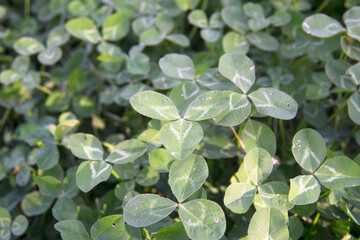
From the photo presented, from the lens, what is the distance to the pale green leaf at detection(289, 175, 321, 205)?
0.97 m

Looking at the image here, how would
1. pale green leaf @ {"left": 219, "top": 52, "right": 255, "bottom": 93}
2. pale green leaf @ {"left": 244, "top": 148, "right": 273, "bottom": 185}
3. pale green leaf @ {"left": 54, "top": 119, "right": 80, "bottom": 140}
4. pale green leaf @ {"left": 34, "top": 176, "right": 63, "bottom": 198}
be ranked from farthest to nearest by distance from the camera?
pale green leaf @ {"left": 54, "top": 119, "right": 80, "bottom": 140} < pale green leaf @ {"left": 34, "top": 176, "right": 63, "bottom": 198} < pale green leaf @ {"left": 219, "top": 52, "right": 255, "bottom": 93} < pale green leaf @ {"left": 244, "top": 148, "right": 273, "bottom": 185}

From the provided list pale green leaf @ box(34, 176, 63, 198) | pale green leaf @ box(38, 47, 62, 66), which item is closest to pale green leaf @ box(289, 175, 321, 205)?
pale green leaf @ box(34, 176, 63, 198)

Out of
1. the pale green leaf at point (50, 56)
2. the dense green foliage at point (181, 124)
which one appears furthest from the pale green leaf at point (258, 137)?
the pale green leaf at point (50, 56)

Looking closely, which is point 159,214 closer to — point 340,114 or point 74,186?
point 74,186

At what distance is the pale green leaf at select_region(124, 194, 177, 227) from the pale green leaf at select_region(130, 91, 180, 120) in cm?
23

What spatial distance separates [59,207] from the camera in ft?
3.93

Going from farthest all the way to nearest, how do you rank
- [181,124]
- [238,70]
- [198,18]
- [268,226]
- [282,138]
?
[198,18] → [282,138] → [238,70] → [181,124] → [268,226]

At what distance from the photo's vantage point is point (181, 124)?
3.48 ft

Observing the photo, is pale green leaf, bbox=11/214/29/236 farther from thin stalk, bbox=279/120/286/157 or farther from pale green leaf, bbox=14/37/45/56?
thin stalk, bbox=279/120/286/157

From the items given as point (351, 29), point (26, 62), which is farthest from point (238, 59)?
point (26, 62)

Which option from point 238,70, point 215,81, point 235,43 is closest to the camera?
point 238,70

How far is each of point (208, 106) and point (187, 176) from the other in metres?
0.21

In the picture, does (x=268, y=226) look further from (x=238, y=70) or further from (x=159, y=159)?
(x=238, y=70)

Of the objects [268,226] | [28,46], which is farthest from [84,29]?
[268,226]
